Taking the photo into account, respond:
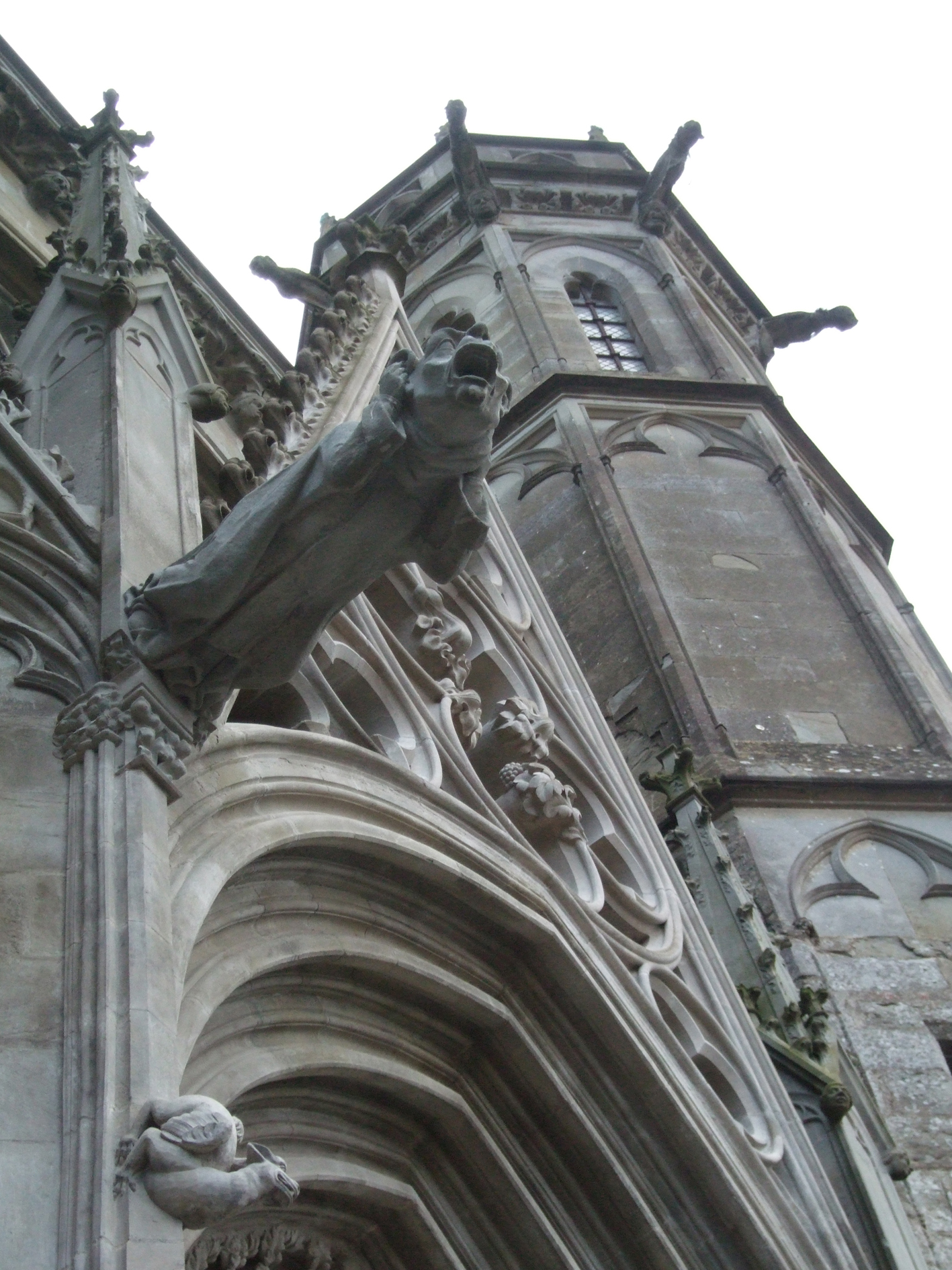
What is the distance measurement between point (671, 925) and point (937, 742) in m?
4.20

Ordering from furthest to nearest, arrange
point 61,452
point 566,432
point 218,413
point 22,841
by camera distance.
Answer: point 566,432 → point 218,413 → point 61,452 → point 22,841

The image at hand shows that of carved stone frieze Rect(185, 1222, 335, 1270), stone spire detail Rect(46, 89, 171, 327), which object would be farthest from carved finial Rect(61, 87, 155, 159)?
carved stone frieze Rect(185, 1222, 335, 1270)

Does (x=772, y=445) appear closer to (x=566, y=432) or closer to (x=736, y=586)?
(x=566, y=432)

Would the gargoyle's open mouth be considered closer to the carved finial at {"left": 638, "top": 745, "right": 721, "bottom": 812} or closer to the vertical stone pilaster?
the vertical stone pilaster

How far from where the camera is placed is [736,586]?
37.0 feet

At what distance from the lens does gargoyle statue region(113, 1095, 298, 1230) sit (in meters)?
2.58

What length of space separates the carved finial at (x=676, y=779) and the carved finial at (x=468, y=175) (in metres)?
10.9

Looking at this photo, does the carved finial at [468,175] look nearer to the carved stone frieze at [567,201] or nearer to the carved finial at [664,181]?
the carved stone frieze at [567,201]

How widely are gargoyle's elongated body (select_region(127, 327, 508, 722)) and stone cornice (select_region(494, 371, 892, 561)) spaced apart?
33.2 ft

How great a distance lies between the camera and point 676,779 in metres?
7.65

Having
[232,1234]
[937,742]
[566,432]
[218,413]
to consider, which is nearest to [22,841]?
[232,1234]

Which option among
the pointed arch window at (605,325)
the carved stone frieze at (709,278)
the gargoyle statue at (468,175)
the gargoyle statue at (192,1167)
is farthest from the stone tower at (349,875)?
the carved stone frieze at (709,278)

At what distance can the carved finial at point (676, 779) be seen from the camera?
7555 millimetres

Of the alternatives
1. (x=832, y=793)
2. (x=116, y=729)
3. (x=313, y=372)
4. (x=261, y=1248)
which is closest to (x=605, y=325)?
(x=832, y=793)
